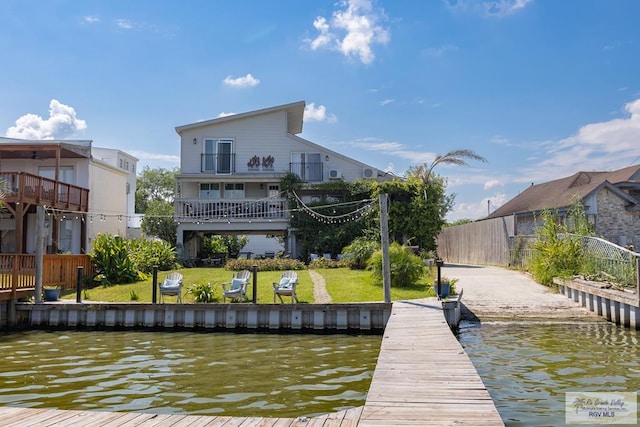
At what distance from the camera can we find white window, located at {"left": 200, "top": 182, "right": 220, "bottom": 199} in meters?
28.6

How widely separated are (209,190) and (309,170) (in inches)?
221

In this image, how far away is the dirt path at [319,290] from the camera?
15331 mm

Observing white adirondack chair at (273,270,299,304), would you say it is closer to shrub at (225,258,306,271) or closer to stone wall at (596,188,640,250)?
shrub at (225,258,306,271)

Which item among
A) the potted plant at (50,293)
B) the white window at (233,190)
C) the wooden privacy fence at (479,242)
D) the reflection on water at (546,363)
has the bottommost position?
the reflection on water at (546,363)

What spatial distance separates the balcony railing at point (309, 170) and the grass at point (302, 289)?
9.03 m

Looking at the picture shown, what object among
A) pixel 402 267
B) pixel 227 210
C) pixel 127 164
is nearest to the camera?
pixel 402 267

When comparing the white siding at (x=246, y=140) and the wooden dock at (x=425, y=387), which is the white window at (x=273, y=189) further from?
the wooden dock at (x=425, y=387)

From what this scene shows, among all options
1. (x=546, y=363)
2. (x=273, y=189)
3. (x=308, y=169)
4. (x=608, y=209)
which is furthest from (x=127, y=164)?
(x=546, y=363)

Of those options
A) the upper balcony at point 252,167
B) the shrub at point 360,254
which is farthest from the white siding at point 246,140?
the shrub at point 360,254

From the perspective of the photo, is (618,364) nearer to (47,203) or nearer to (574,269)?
(574,269)

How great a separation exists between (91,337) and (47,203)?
11648mm

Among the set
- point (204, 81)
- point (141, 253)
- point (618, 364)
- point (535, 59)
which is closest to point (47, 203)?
point (141, 253)

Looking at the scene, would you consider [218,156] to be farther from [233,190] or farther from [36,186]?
[36,186]

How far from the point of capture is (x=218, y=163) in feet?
95.2
